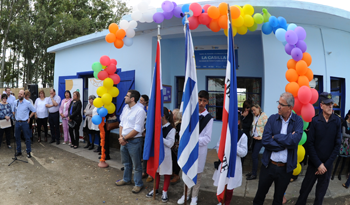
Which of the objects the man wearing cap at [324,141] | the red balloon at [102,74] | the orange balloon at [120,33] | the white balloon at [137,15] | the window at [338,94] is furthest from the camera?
the window at [338,94]

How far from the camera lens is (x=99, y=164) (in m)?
5.58

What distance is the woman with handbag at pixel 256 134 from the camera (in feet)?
15.7

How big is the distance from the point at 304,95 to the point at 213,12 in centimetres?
213

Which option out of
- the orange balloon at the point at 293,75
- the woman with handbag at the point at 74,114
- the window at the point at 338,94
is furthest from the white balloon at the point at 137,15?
the window at the point at 338,94

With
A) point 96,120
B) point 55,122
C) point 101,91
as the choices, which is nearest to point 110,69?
point 101,91

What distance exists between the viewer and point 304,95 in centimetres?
381

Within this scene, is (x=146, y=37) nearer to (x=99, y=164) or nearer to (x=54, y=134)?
(x=99, y=164)

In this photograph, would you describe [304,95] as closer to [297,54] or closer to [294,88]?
[294,88]

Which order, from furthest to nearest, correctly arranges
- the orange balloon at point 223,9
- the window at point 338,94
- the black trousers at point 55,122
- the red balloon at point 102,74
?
the black trousers at point 55,122, the window at point 338,94, the red balloon at point 102,74, the orange balloon at point 223,9

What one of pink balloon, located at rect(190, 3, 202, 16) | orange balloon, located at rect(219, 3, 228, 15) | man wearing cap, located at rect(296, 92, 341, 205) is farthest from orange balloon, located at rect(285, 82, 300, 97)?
pink balloon, located at rect(190, 3, 202, 16)

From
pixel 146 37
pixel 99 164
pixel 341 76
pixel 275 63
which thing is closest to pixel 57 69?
pixel 146 37

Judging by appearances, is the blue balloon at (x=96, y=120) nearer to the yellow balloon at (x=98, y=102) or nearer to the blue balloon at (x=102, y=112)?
the blue balloon at (x=102, y=112)

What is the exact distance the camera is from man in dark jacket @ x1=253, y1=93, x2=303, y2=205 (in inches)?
115

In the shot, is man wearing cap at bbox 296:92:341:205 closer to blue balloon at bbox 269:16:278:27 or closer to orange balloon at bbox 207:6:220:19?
blue balloon at bbox 269:16:278:27
